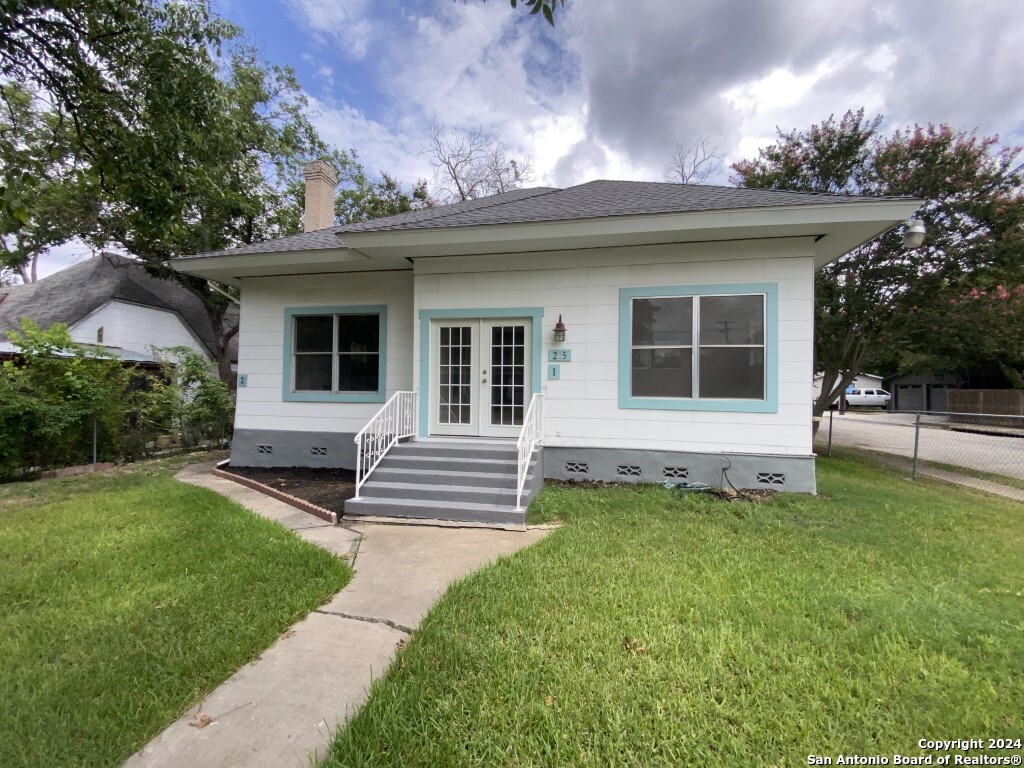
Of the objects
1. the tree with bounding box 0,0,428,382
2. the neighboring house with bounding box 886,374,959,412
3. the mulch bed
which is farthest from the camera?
the neighboring house with bounding box 886,374,959,412

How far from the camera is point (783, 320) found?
5777 millimetres

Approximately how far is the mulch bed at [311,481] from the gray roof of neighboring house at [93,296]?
11451 mm

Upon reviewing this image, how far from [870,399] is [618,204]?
40.3m

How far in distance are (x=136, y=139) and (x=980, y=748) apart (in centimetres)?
704

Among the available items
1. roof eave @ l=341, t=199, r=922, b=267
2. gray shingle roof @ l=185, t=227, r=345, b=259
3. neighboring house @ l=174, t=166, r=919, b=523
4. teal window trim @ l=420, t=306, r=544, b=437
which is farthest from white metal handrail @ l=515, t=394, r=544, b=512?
gray shingle roof @ l=185, t=227, r=345, b=259

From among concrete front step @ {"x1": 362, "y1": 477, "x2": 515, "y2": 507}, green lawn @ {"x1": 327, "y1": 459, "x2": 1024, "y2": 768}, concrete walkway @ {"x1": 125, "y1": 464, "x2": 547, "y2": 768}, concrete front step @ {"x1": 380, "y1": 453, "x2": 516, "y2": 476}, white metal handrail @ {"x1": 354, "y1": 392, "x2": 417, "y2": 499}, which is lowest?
concrete walkway @ {"x1": 125, "y1": 464, "x2": 547, "y2": 768}

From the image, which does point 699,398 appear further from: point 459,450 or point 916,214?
point 916,214

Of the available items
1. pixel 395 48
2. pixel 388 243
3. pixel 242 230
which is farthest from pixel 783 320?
pixel 242 230

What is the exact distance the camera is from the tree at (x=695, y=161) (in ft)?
54.8

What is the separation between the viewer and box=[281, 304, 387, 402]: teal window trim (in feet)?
24.2

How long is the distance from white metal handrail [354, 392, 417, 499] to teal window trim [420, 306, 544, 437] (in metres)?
0.16

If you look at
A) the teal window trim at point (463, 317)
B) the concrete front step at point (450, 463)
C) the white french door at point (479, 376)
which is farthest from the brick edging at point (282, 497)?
the white french door at point (479, 376)

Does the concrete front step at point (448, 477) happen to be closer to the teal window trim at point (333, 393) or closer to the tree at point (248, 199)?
the teal window trim at point (333, 393)

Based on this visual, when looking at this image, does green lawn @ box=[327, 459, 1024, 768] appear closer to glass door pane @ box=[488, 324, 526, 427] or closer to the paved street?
glass door pane @ box=[488, 324, 526, 427]
